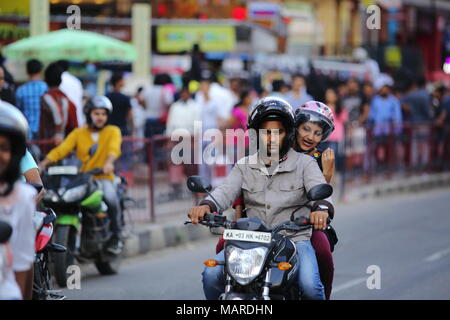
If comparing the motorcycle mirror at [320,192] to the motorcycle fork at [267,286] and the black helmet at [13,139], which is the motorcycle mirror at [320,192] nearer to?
the motorcycle fork at [267,286]

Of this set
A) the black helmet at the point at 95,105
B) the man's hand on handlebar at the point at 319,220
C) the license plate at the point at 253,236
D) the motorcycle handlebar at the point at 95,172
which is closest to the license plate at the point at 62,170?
the motorcycle handlebar at the point at 95,172

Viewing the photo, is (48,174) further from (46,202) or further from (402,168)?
(402,168)

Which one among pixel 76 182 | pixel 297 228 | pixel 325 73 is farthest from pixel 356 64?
pixel 297 228

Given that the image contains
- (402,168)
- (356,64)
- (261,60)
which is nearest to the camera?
(402,168)

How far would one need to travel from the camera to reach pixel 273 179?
6.25m

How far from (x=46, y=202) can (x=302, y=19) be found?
32672mm

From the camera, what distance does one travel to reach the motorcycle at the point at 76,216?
9.77m

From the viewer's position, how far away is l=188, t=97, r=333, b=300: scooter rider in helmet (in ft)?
20.0

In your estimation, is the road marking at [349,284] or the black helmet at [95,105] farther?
the black helmet at [95,105]

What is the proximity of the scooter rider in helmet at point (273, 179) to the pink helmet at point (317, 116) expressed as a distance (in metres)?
0.58

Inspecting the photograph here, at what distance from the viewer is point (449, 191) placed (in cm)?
2117

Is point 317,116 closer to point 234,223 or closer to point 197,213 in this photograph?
point 197,213
